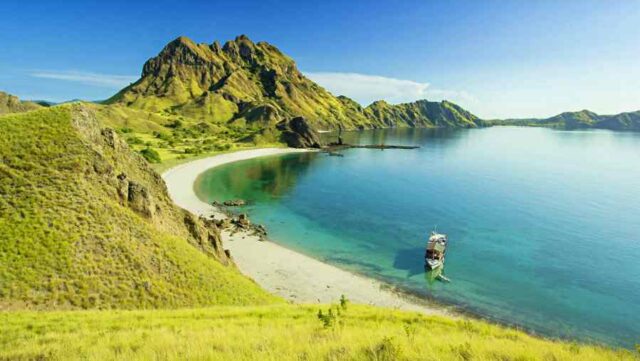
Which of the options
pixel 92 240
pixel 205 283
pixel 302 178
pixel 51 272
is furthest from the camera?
pixel 302 178

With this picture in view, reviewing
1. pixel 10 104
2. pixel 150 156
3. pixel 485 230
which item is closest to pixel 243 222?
pixel 485 230

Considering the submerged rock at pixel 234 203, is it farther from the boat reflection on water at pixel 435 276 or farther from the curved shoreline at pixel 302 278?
the boat reflection on water at pixel 435 276

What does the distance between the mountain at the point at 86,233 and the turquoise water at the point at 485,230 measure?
81.3 ft

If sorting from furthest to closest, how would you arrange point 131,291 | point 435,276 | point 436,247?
1. point 436,247
2. point 435,276
3. point 131,291

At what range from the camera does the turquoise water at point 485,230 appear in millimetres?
39250

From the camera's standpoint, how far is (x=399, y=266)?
47375 mm

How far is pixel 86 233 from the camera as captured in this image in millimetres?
23953

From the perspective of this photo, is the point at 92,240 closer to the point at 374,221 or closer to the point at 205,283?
the point at 205,283

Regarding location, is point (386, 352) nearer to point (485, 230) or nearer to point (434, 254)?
point (434, 254)

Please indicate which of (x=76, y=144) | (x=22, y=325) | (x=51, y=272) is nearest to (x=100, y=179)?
(x=76, y=144)

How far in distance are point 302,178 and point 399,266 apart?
68.9 meters

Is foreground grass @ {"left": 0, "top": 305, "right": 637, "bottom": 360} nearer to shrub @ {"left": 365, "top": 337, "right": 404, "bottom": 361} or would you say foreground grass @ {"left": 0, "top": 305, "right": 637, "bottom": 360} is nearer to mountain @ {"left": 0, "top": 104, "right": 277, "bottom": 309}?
shrub @ {"left": 365, "top": 337, "right": 404, "bottom": 361}

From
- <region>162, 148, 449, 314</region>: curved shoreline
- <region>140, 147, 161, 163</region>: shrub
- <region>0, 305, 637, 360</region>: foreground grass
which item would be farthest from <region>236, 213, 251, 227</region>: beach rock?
<region>140, 147, 161, 163</region>: shrub

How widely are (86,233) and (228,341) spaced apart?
58.4 ft
